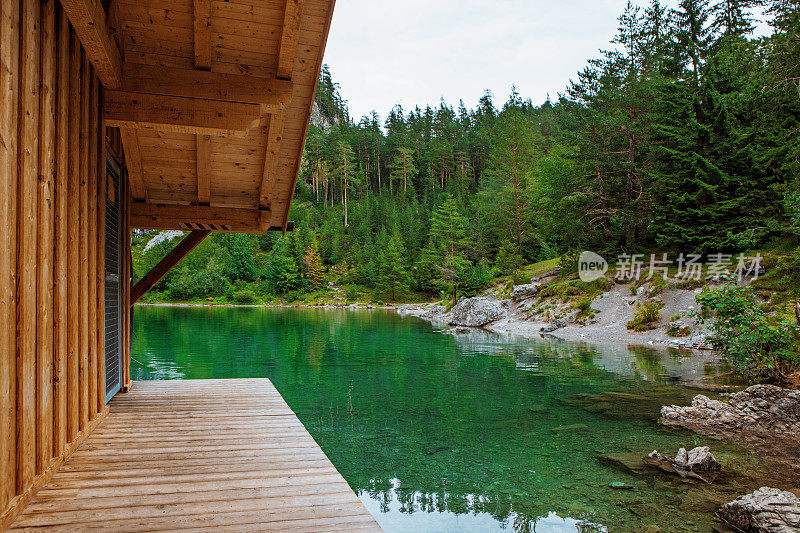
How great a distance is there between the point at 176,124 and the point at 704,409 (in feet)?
26.2

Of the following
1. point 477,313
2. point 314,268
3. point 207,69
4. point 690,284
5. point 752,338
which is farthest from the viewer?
point 314,268

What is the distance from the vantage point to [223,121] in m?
3.85

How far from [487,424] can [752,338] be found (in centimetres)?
545

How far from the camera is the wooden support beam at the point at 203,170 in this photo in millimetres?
4950

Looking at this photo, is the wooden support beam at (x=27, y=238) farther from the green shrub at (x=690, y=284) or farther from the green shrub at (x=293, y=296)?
the green shrub at (x=293, y=296)

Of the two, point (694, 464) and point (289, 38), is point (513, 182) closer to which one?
point (694, 464)

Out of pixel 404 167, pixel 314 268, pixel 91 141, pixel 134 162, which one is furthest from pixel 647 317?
pixel 404 167

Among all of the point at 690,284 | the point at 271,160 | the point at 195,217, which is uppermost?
the point at 271,160

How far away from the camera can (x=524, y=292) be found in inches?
949

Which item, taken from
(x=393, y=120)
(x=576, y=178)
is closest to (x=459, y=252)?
Result: (x=576, y=178)

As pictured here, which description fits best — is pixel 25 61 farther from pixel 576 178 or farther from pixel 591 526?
pixel 576 178

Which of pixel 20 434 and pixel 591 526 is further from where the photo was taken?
pixel 591 526

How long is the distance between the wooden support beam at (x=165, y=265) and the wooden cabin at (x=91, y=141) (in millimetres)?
986

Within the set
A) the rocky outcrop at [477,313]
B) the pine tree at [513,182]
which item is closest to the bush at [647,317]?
the rocky outcrop at [477,313]
